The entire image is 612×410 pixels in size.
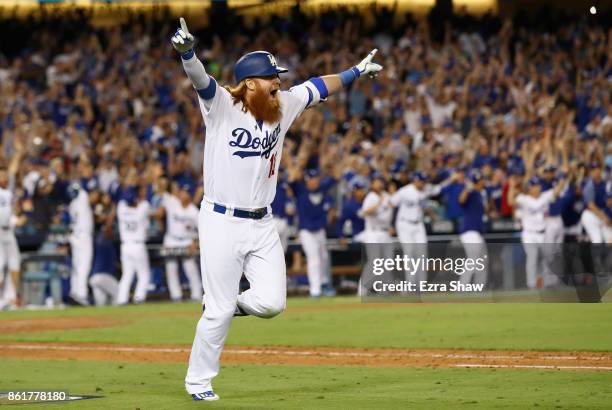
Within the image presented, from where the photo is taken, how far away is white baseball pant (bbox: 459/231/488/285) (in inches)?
690

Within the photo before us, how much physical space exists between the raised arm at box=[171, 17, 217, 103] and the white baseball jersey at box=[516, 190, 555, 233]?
41.8ft

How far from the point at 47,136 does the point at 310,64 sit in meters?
6.10

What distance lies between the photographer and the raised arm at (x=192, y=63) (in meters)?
7.20

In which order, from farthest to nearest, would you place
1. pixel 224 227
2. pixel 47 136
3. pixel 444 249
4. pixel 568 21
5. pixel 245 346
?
pixel 568 21, pixel 47 136, pixel 444 249, pixel 245 346, pixel 224 227

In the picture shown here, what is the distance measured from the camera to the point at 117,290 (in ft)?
66.8

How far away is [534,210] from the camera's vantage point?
19516mm

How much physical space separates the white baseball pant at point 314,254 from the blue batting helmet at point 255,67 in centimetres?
1200

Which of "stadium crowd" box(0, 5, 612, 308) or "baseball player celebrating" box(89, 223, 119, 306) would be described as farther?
"stadium crowd" box(0, 5, 612, 308)

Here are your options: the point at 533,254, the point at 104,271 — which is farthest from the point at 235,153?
the point at 104,271

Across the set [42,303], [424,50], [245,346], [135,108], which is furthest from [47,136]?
[245,346]

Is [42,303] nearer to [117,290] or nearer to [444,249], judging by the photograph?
[117,290]

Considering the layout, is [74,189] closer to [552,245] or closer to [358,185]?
[358,185]

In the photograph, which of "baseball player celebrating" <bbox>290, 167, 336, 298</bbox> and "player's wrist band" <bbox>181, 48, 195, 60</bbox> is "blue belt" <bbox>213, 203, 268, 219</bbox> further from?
"baseball player celebrating" <bbox>290, 167, 336, 298</bbox>

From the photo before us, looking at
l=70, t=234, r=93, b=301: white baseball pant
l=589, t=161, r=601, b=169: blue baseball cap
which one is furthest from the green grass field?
l=589, t=161, r=601, b=169: blue baseball cap
